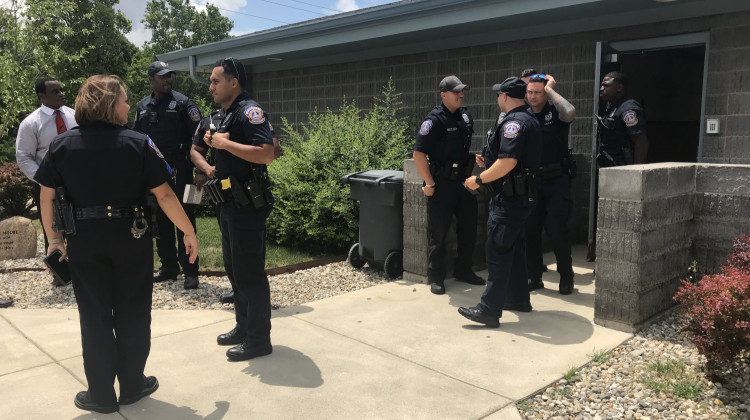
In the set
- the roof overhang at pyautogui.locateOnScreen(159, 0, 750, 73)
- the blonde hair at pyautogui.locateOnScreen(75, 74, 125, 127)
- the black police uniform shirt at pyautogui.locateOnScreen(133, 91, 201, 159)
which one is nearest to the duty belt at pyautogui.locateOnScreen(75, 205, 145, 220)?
the blonde hair at pyautogui.locateOnScreen(75, 74, 125, 127)

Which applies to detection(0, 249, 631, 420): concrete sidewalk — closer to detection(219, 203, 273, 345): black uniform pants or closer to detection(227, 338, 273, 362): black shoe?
detection(227, 338, 273, 362): black shoe

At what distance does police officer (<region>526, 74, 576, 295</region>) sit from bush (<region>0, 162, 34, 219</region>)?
8792mm

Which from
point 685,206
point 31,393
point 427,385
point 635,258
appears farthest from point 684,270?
point 31,393

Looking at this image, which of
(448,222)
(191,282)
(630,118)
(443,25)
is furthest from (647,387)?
(443,25)

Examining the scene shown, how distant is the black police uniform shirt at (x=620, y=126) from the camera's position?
540cm

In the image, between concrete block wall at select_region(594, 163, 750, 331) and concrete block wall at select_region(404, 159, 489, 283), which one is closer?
concrete block wall at select_region(594, 163, 750, 331)

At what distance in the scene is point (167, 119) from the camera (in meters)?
5.43

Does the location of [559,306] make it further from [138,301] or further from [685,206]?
[138,301]

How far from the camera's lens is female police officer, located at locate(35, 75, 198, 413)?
2820 mm

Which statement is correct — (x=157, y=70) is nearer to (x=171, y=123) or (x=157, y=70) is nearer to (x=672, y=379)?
(x=171, y=123)

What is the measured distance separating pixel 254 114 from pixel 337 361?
1670 mm

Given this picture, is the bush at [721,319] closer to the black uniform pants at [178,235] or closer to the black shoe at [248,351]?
the black shoe at [248,351]

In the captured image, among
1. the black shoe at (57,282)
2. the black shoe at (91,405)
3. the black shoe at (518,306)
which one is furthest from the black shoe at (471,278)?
the black shoe at (57,282)

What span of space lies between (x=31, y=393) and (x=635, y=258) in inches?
155
